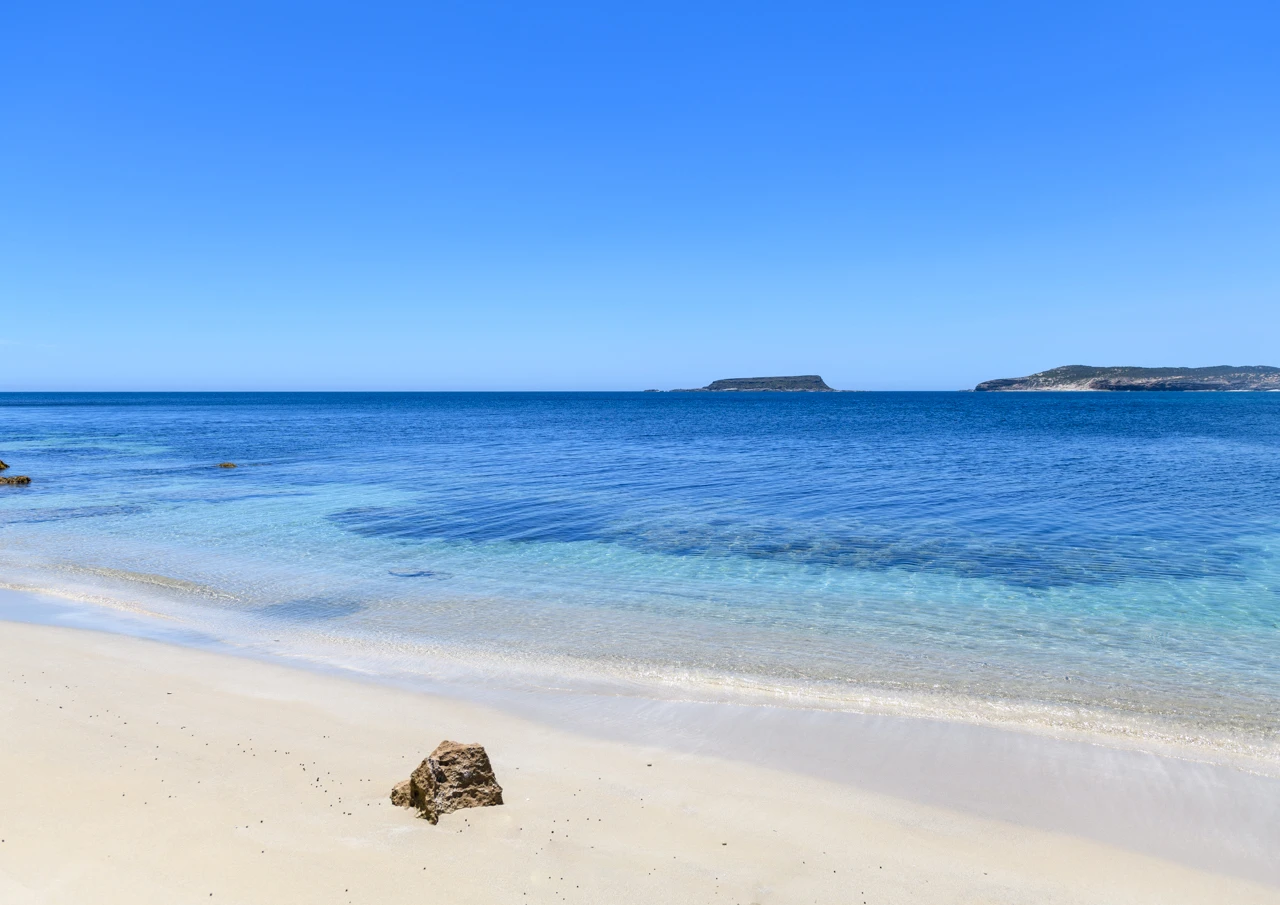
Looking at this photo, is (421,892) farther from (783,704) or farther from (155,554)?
(155,554)

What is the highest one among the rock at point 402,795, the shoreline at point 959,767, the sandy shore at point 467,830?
the rock at point 402,795

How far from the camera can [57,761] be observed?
320 inches

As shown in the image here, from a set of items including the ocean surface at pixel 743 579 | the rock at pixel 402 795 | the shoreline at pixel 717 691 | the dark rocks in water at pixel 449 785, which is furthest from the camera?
the ocean surface at pixel 743 579

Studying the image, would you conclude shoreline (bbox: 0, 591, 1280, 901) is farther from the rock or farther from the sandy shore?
the rock

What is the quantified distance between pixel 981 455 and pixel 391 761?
4603 cm

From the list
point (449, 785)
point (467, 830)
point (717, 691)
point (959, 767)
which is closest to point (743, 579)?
point (717, 691)

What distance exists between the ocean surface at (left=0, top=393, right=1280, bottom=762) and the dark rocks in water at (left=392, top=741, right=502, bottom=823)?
3803 mm

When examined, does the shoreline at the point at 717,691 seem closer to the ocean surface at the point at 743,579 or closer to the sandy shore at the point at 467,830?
the ocean surface at the point at 743,579

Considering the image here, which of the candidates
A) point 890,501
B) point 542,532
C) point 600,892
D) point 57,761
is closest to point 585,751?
point 600,892

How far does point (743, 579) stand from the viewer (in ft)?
55.9

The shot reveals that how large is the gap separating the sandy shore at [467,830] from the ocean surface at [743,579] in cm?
253

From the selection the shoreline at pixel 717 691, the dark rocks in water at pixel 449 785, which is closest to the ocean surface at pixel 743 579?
the shoreline at pixel 717 691

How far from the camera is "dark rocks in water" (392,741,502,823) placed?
23.3 feet

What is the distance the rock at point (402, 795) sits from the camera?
7.29 meters
